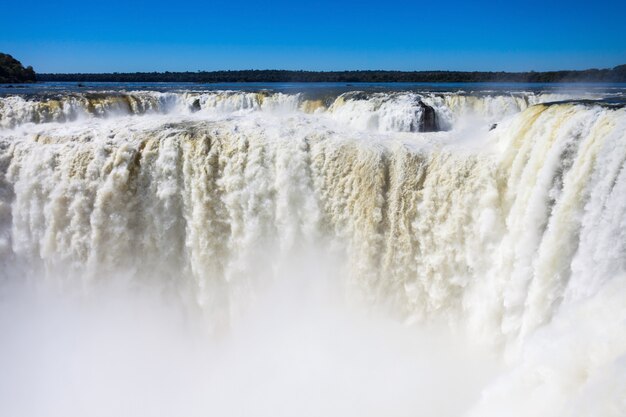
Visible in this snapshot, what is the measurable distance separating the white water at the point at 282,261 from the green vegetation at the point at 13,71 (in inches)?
1545

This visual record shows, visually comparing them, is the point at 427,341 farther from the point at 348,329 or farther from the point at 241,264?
the point at 241,264

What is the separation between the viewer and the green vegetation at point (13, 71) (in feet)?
139

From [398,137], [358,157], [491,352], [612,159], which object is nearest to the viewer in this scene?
[612,159]

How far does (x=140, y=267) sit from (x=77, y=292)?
1.44 m

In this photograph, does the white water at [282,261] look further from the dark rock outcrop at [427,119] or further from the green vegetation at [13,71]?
the green vegetation at [13,71]

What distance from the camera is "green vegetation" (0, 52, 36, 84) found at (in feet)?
139

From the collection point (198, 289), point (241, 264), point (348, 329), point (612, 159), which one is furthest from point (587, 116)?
point (198, 289)

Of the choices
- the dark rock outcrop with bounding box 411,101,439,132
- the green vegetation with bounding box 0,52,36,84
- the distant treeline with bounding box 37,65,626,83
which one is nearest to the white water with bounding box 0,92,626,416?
the dark rock outcrop with bounding box 411,101,439,132

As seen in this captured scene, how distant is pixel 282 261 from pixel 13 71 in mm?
46001

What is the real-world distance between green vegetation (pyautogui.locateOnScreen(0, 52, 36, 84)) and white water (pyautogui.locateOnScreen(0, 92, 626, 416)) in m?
39.2

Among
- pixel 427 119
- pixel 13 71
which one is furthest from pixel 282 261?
pixel 13 71

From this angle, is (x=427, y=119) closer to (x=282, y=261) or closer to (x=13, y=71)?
(x=282, y=261)

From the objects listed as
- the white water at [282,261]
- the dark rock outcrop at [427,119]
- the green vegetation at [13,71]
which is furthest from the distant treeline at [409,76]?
the white water at [282,261]

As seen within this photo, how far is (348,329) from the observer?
8.13 m
